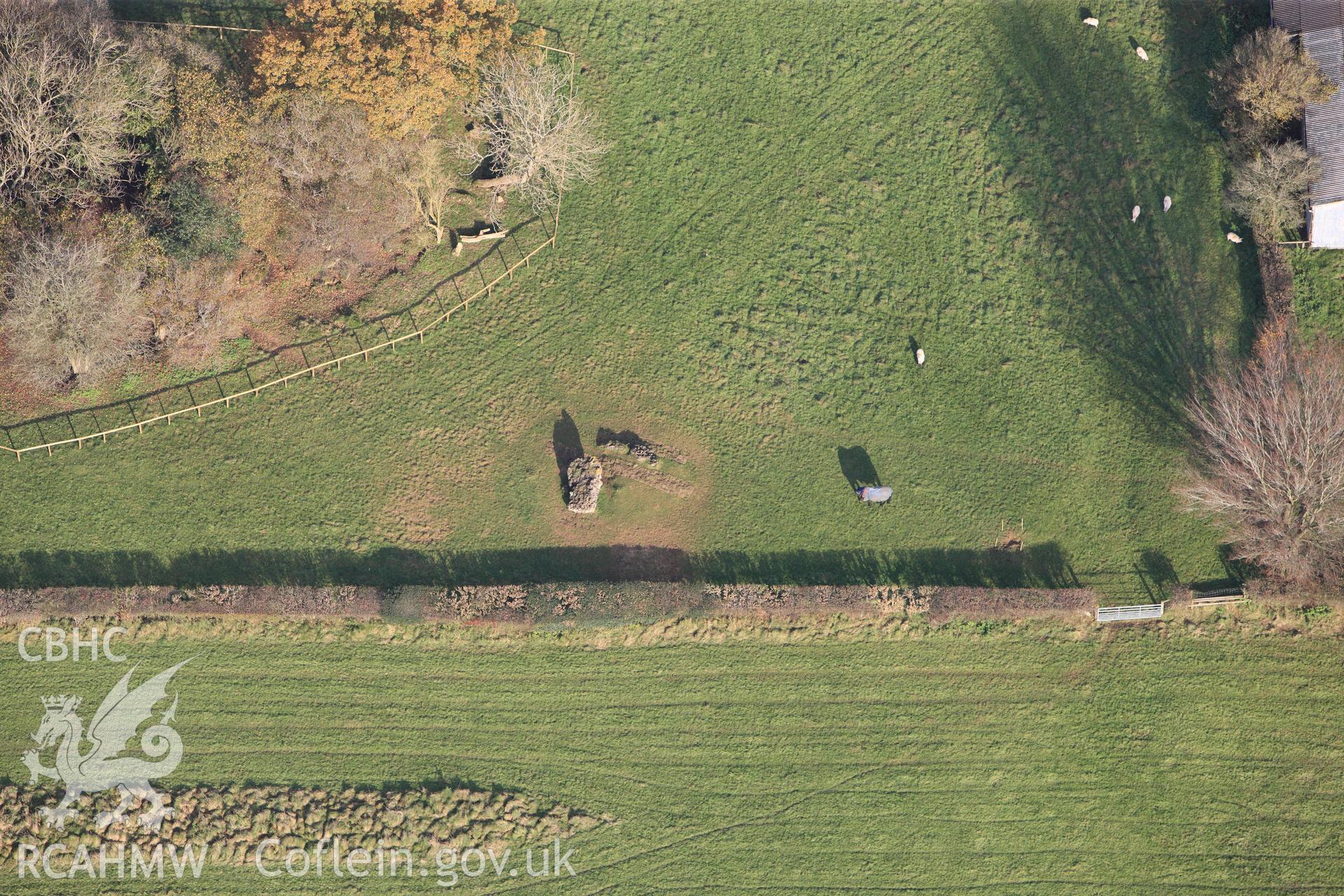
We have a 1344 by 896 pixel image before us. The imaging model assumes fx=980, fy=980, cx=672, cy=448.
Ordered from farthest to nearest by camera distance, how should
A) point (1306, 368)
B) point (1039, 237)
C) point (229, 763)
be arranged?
point (1039, 237) → point (1306, 368) → point (229, 763)

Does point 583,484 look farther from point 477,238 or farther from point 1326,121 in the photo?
point 1326,121

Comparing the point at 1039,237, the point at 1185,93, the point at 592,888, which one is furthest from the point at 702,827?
the point at 1185,93

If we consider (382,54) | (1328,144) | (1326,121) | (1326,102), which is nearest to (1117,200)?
(1328,144)

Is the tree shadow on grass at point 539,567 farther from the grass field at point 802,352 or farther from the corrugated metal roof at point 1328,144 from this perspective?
the corrugated metal roof at point 1328,144

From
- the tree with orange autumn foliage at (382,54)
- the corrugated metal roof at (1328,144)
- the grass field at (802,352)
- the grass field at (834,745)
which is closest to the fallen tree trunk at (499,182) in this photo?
the grass field at (802,352)

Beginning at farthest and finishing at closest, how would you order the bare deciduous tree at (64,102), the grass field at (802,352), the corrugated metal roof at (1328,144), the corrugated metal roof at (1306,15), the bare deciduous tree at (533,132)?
the corrugated metal roof at (1306,15), the corrugated metal roof at (1328,144), the grass field at (802,352), the bare deciduous tree at (533,132), the bare deciduous tree at (64,102)

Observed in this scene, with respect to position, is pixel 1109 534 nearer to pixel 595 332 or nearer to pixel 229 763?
pixel 595 332

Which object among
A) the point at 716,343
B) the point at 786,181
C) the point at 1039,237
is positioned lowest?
the point at 716,343

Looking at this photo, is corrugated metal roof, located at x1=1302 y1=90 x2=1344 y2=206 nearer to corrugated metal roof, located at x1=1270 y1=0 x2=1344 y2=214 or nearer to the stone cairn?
corrugated metal roof, located at x1=1270 y1=0 x2=1344 y2=214
